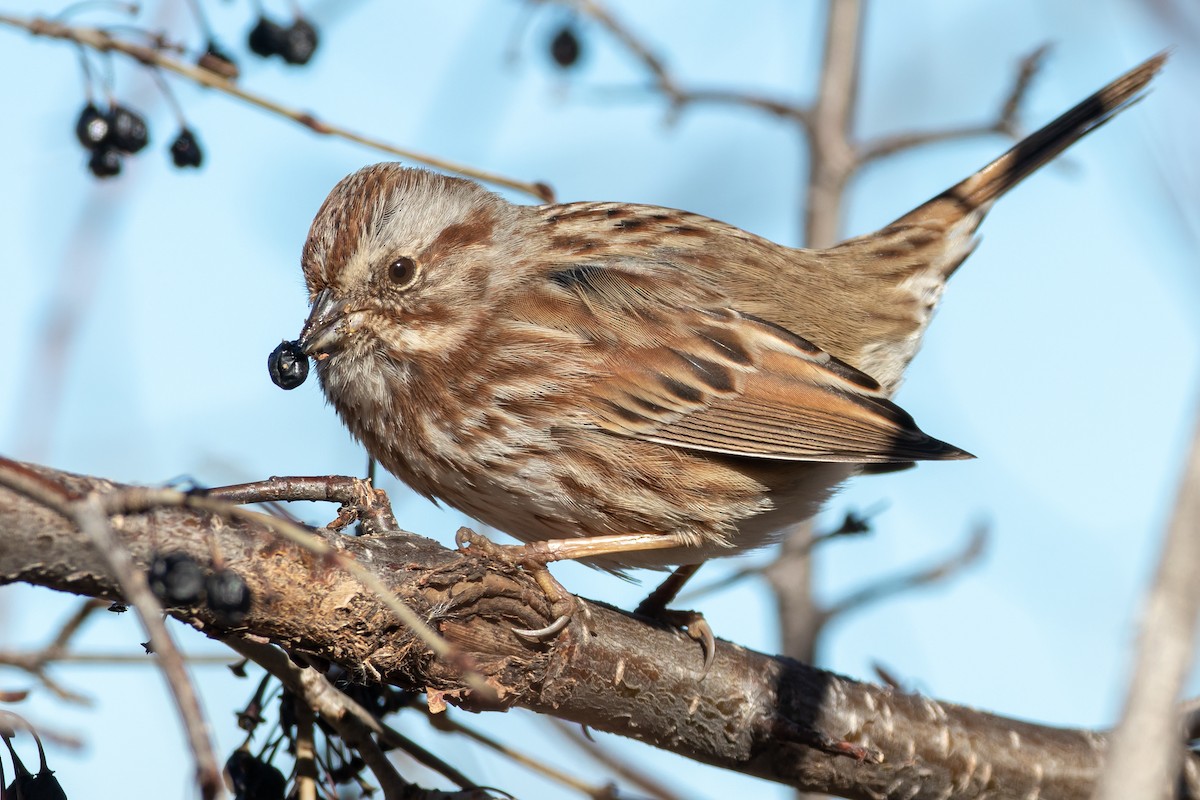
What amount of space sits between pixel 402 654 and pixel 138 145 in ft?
6.85

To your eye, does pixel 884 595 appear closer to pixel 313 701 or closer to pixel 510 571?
pixel 510 571

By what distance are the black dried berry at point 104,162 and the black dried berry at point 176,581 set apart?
202cm

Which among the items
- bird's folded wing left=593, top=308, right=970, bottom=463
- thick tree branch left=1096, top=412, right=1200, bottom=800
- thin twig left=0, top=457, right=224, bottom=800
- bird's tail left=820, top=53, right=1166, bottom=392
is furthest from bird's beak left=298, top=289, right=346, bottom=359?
thick tree branch left=1096, top=412, right=1200, bottom=800

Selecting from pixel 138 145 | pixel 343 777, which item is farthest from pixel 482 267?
pixel 343 777

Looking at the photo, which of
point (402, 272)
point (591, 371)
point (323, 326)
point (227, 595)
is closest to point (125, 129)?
point (323, 326)

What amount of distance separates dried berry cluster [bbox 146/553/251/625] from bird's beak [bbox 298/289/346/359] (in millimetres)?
1760

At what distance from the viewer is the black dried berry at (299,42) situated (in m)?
4.38

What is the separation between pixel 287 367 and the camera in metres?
4.12

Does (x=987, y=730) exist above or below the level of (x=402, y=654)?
above

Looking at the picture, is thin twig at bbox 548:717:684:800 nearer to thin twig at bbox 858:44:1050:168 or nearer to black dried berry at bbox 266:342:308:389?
black dried berry at bbox 266:342:308:389

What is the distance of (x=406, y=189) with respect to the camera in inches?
185

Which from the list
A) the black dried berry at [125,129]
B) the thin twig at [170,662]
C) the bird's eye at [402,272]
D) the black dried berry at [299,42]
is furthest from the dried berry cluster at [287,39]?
the thin twig at [170,662]

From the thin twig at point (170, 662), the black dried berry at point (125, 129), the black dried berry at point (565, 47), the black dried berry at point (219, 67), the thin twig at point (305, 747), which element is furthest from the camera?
the black dried berry at point (565, 47)

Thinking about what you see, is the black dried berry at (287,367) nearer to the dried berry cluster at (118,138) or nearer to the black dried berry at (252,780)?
the dried berry cluster at (118,138)
